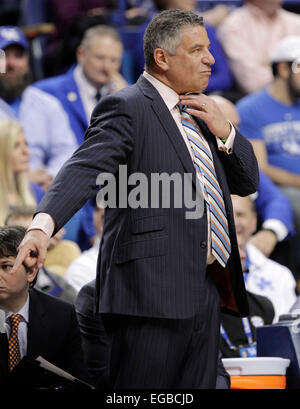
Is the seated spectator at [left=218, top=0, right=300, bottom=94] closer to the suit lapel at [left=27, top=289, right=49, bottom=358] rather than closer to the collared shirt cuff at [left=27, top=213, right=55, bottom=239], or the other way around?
the suit lapel at [left=27, top=289, right=49, bottom=358]

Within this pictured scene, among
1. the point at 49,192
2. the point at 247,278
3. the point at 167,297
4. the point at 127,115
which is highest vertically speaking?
the point at 127,115

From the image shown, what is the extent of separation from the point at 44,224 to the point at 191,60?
0.68 metres

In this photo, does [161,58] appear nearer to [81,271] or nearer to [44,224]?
[44,224]

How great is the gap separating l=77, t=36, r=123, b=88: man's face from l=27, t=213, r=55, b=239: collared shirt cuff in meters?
3.37

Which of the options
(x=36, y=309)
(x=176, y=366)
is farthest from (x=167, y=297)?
(x=36, y=309)

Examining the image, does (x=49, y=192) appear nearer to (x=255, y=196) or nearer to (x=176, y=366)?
(x=176, y=366)

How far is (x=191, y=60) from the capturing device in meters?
2.57

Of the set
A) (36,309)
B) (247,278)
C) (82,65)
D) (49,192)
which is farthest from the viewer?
(82,65)

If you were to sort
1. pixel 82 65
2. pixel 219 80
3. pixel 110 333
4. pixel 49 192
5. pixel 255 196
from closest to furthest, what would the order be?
1. pixel 49 192
2. pixel 110 333
3. pixel 255 196
4. pixel 82 65
5. pixel 219 80

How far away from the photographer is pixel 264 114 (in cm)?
572

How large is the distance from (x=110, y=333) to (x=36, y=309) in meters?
0.52

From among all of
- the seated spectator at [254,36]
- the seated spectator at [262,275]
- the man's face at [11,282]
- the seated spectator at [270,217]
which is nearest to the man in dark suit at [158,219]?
the man's face at [11,282]

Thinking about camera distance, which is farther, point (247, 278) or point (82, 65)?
point (82, 65)

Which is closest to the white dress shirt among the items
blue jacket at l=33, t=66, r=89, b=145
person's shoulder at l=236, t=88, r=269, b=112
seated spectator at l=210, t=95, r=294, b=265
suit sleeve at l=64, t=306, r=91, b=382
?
suit sleeve at l=64, t=306, r=91, b=382
